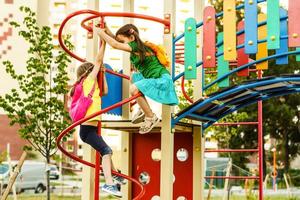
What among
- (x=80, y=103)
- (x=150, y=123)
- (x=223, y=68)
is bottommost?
(x=150, y=123)

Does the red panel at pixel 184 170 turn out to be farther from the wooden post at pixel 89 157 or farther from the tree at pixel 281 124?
the tree at pixel 281 124

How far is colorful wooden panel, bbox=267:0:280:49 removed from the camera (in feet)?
18.8

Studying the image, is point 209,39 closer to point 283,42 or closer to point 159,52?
point 159,52

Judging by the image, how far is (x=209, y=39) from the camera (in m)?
6.26

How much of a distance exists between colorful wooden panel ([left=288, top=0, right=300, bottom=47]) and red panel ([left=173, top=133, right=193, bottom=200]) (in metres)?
2.09

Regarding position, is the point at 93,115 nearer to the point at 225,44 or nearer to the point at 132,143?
the point at 225,44

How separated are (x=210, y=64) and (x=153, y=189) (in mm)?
2053

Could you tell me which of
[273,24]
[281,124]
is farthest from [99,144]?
[281,124]

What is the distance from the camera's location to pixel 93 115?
5602 mm

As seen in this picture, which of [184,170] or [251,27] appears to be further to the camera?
[184,170]

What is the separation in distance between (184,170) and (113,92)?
1286 millimetres

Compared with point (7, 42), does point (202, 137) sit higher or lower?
lower

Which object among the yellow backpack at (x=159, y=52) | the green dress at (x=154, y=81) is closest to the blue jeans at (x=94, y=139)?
the green dress at (x=154, y=81)

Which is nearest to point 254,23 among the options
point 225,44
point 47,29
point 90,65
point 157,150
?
point 225,44
